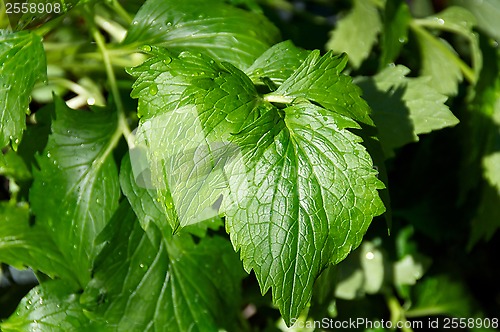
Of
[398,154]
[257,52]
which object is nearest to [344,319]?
[398,154]

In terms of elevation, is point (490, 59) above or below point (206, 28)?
below

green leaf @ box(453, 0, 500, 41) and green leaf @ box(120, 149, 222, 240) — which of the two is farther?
green leaf @ box(453, 0, 500, 41)

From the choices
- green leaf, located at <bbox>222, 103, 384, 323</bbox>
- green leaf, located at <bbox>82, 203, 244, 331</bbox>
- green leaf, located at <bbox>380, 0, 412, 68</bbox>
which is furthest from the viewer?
green leaf, located at <bbox>380, 0, 412, 68</bbox>

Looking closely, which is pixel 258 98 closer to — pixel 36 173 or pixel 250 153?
pixel 250 153

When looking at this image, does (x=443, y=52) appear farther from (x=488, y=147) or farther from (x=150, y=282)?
(x=150, y=282)

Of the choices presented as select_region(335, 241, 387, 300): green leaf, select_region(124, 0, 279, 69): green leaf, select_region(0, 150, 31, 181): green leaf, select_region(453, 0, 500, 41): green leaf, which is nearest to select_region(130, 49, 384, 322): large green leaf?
select_region(124, 0, 279, 69): green leaf

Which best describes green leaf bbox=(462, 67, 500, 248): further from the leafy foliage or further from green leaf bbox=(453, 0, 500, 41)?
green leaf bbox=(453, 0, 500, 41)

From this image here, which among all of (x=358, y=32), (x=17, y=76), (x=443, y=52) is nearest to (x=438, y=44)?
(x=443, y=52)

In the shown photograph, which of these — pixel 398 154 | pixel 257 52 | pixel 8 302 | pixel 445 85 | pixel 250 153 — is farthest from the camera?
pixel 398 154

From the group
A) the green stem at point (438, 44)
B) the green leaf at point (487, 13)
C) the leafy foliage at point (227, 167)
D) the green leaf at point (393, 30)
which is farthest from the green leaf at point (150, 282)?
the green leaf at point (487, 13)
